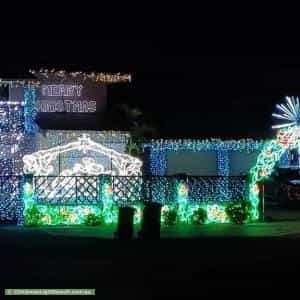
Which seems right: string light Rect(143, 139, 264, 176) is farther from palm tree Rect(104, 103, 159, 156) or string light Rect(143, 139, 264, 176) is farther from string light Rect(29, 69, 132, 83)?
string light Rect(29, 69, 132, 83)

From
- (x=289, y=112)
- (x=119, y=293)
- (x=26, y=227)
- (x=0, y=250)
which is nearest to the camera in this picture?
(x=119, y=293)

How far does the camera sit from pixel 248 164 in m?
37.5

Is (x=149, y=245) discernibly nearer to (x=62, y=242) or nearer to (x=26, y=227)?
(x=62, y=242)

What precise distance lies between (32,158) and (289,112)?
26.6ft

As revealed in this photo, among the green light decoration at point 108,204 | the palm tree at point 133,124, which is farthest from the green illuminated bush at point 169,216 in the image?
the palm tree at point 133,124

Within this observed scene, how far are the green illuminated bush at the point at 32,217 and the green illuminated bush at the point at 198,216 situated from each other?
447 cm

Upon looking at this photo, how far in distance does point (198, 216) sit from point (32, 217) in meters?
4.80

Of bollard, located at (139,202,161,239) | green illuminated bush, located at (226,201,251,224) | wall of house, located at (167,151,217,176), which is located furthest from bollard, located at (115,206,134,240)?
wall of house, located at (167,151,217,176)

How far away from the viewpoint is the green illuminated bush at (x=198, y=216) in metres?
24.6

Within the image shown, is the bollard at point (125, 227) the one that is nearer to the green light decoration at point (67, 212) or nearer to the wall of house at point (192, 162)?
the green light decoration at point (67, 212)

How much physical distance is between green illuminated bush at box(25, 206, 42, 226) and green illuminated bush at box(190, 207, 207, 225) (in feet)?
14.7

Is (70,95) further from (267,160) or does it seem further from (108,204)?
(267,160)

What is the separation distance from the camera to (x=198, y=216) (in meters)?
24.6

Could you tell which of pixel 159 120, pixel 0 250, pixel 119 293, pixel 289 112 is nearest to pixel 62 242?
pixel 0 250
